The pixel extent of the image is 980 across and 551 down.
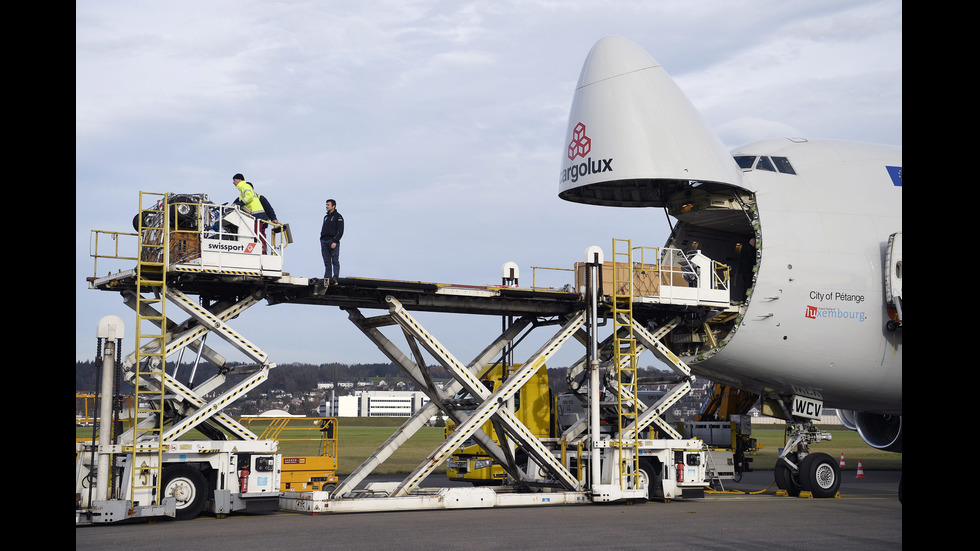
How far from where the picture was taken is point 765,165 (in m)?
22.1

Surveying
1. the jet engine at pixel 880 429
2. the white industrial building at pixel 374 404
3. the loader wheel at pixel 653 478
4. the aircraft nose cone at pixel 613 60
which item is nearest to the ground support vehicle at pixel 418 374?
the loader wheel at pixel 653 478

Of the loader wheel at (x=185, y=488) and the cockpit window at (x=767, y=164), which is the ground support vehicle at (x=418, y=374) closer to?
the loader wheel at (x=185, y=488)

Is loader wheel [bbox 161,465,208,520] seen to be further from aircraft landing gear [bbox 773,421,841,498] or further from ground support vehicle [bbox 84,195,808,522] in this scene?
aircraft landing gear [bbox 773,421,841,498]

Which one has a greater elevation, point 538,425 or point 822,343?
point 822,343

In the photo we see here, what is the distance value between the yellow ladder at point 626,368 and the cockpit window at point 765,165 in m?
3.73

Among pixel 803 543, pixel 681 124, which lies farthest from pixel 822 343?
pixel 803 543

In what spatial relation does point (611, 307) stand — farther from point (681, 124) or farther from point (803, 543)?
point (803, 543)

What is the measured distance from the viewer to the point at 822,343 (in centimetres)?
2166

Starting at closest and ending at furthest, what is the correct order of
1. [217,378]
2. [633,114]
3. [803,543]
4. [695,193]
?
[803,543]
[217,378]
[633,114]
[695,193]

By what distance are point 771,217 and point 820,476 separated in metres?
6.31

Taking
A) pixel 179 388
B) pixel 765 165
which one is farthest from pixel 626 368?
pixel 179 388

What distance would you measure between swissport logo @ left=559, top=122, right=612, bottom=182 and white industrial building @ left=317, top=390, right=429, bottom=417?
113166mm

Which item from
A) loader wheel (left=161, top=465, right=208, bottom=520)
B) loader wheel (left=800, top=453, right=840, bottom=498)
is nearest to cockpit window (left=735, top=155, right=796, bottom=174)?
loader wheel (left=800, top=453, right=840, bottom=498)

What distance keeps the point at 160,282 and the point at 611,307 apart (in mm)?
9695
